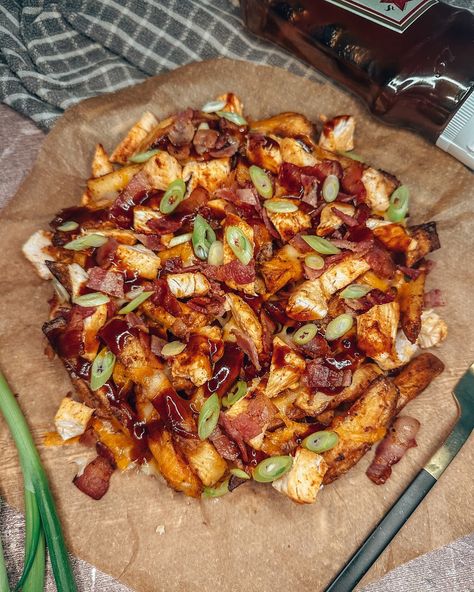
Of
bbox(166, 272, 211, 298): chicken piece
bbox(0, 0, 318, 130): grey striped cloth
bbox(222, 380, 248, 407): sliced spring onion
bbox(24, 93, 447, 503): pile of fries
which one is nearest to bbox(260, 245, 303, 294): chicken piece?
bbox(24, 93, 447, 503): pile of fries

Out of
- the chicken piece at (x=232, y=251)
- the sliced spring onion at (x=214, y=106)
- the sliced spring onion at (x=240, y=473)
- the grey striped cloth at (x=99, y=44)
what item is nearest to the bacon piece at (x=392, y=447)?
the sliced spring onion at (x=240, y=473)

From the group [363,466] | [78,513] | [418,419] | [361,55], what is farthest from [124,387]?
[361,55]

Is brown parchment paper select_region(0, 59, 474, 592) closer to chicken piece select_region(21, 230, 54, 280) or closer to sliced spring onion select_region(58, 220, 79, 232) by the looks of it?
chicken piece select_region(21, 230, 54, 280)

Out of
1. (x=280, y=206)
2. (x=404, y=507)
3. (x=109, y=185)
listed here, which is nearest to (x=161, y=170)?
(x=109, y=185)

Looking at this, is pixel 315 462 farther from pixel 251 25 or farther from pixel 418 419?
pixel 251 25

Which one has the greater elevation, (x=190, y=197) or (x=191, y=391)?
(x=190, y=197)

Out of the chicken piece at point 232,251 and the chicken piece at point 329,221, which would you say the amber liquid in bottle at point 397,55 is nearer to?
the chicken piece at point 329,221

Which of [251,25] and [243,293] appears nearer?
[243,293]
